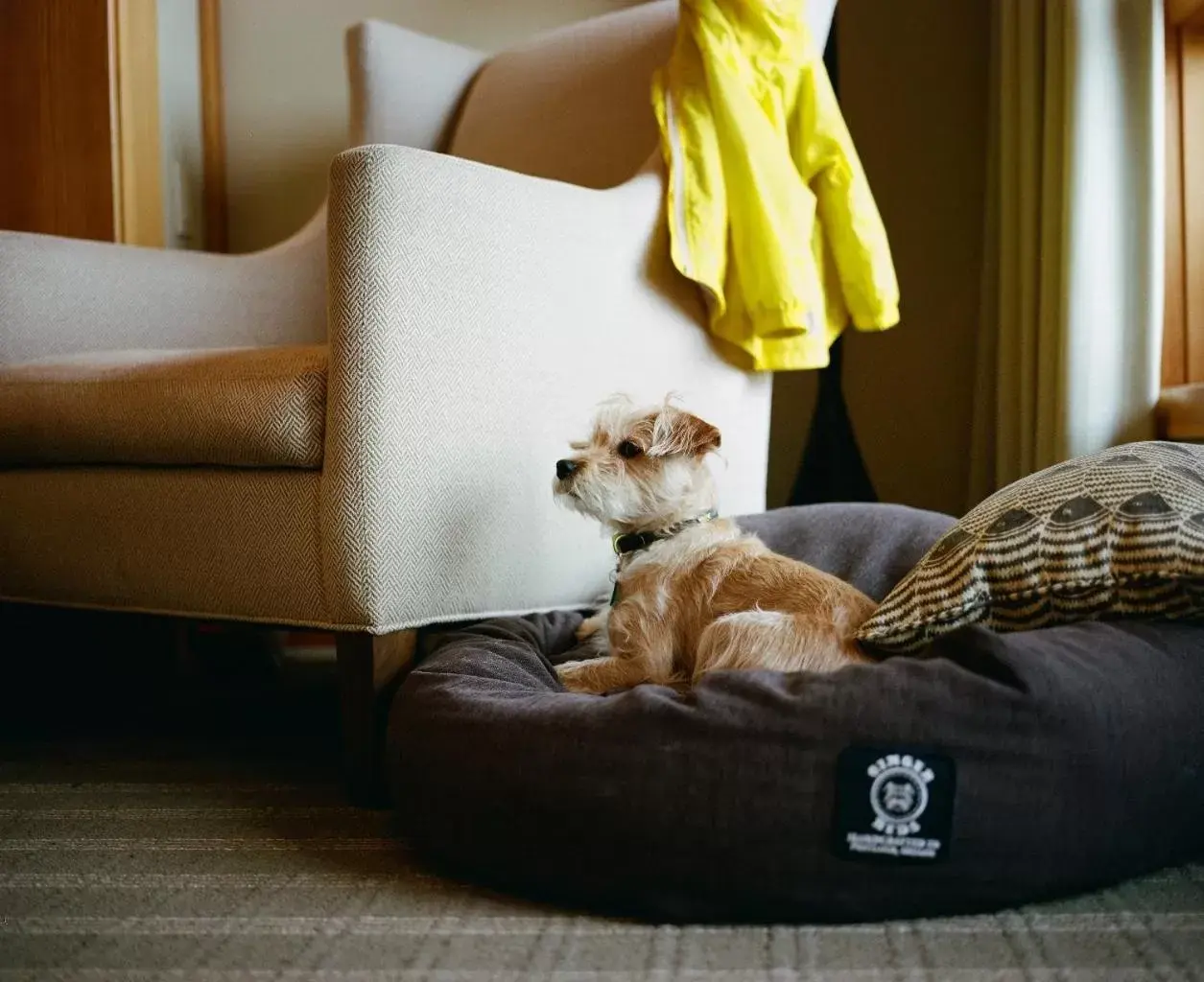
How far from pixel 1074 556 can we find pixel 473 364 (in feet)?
2.60

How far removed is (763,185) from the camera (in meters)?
1.84

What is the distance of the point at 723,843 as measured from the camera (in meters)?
0.98

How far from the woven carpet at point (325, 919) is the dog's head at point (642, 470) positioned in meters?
0.51

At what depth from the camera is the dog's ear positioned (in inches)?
60.2

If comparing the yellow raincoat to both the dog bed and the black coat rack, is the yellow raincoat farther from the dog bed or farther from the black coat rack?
the dog bed

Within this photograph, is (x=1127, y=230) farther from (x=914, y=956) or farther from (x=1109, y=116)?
(x=914, y=956)

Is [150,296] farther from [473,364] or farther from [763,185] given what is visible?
[763,185]

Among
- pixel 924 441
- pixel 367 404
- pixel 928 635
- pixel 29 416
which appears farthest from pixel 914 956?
pixel 924 441

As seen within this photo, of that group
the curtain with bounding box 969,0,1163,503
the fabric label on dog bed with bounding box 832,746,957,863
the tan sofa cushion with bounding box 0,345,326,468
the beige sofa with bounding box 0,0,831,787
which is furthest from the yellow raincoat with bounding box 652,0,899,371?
the fabric label on dog bed with bounding box 832,746,957,863

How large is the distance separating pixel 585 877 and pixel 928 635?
1.68ft

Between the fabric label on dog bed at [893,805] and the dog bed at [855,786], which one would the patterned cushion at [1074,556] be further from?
the fabric label on dog bed at [893,805]

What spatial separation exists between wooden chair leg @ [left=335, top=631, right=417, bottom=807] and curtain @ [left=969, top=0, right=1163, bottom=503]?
4.49 ft

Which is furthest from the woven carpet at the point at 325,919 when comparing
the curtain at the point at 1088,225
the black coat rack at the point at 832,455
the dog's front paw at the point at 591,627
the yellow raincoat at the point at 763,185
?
the black coat rack at the point at 832,455

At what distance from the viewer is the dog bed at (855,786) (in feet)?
3.19
